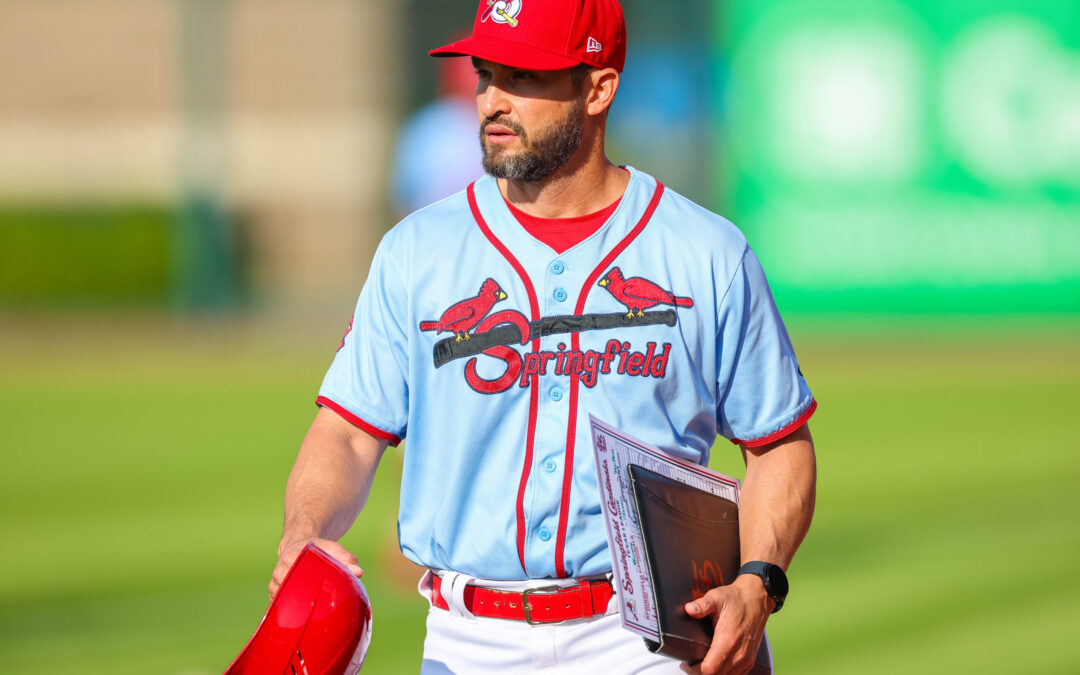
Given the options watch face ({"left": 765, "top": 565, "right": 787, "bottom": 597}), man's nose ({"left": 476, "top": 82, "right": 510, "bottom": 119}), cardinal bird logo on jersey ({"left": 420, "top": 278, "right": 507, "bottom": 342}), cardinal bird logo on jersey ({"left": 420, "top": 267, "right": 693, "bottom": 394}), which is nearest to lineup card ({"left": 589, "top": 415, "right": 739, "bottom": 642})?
cardinal bird logo on jersey ({"left": 420, "top": 267, "right": 693, "bottom": 394})

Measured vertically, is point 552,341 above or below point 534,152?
below

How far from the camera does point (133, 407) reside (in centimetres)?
1714

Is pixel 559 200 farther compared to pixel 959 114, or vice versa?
pixel 959 114

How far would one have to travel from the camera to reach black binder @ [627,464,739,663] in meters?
3.44

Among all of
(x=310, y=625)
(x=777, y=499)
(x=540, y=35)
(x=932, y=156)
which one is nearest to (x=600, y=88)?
(x=540, y=35)

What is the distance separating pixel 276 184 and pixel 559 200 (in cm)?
2923

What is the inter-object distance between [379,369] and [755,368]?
0.92 meters

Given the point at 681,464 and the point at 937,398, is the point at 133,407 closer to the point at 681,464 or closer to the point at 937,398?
the point at 937,398

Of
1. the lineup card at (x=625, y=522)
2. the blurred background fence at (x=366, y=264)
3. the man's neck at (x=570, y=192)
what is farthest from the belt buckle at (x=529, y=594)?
the blurred background fence at (x=366, y=264)

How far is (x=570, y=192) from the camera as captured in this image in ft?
13.0

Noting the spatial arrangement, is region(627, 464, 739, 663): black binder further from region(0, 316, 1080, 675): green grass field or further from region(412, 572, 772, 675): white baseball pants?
region(0, 316, 1080, 675): green grass field

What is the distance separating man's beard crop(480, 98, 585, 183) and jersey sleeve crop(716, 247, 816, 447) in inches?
20.3

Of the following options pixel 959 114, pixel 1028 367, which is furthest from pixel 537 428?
pixel 959 114

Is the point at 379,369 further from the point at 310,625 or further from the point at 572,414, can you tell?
the point at 310,625
